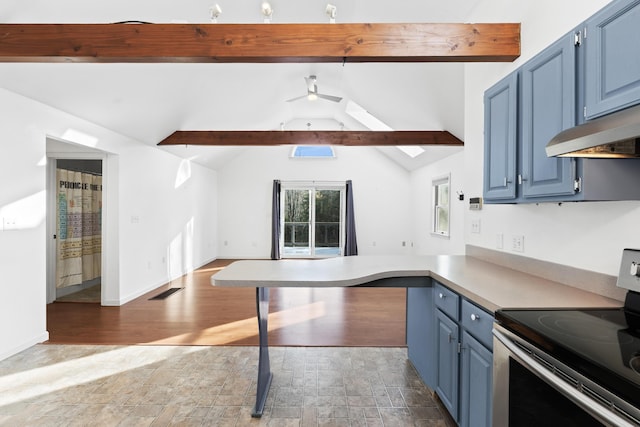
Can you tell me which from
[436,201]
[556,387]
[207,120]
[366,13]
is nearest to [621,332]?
[556,387]

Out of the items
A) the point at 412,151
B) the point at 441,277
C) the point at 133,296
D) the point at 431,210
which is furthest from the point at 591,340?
the point at 412,151

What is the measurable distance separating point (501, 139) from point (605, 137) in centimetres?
97

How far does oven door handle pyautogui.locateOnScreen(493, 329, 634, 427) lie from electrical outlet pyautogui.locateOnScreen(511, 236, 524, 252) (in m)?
1.13

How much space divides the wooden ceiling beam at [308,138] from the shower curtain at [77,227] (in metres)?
1.38

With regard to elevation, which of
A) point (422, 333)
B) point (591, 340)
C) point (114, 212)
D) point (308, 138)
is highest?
point (308, 138)

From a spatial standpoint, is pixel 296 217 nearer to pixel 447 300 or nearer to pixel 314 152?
pixel 314 152

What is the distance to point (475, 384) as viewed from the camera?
1.61m

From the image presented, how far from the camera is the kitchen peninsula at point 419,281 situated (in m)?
1.55

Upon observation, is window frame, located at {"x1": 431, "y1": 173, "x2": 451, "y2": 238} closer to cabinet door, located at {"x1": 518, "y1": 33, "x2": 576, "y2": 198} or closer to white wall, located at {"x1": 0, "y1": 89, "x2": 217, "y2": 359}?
cabinet door, located at {"x1": 518, "y1": 33, "x2": 576, "y2": 198}

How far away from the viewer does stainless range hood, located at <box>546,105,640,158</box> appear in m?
Answer: 1.05

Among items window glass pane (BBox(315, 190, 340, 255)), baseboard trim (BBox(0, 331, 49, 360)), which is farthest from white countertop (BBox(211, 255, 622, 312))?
window glass pane (BBox(315, 190, 340, 255))

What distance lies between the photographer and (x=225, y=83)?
451 cm

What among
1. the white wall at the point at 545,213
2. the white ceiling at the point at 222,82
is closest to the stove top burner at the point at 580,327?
the white wall at the point at 545,213

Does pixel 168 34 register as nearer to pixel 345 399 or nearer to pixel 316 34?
pixel 316 34
